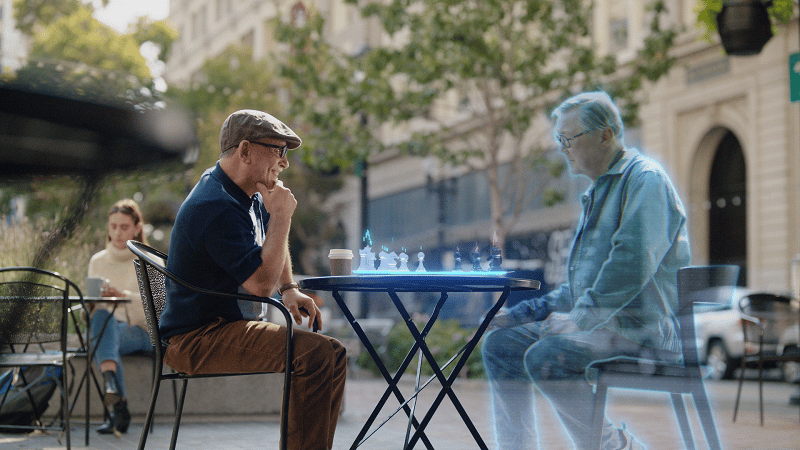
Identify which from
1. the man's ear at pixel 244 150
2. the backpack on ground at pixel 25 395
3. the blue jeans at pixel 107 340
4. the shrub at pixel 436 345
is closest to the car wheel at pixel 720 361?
the shrub at pixel 436 345

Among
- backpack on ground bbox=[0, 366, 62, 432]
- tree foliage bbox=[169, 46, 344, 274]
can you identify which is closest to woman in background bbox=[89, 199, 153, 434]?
backpack on ground bbox=[0, 366, 62, 432]

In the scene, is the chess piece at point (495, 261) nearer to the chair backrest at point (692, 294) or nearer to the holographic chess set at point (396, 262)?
the holographic chess set at point (396, 262)

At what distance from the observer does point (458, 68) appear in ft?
50.2

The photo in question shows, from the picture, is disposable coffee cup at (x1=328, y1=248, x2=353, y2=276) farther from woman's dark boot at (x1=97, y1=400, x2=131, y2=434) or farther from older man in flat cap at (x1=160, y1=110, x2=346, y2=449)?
woman's dark boot at (x1=97, y1=400, x2=131, y2=434)

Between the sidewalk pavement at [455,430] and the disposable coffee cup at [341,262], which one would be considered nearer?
the disposable coffee cup at [341,262]

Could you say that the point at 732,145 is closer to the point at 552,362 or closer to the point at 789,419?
the point at 789,419

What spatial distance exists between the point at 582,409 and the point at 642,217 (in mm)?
791

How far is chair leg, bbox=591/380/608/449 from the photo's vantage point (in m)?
3.58

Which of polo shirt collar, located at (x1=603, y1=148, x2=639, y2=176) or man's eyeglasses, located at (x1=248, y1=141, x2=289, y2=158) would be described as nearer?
man's eyeglasses, located at (x1=248, y1=141, x2=289, y2=158)

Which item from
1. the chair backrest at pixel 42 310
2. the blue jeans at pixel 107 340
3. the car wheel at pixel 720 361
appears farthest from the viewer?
the car wheel at pixel 720 361

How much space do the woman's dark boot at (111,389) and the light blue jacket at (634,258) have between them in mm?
3372

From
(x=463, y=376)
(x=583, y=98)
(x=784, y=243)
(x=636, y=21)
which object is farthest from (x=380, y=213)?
(x=583, y=98)

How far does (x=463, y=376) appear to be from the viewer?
32.0ft

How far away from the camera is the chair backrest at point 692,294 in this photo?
3518 mm
